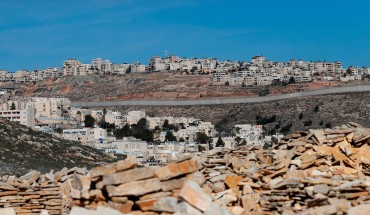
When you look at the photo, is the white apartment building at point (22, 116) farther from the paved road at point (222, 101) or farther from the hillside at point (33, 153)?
the hillside at point (33, 153)

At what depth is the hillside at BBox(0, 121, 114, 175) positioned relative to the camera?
82.3ft

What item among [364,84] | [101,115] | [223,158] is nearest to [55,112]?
[101,115]

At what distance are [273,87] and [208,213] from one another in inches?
5294

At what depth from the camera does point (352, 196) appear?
9.25 metres

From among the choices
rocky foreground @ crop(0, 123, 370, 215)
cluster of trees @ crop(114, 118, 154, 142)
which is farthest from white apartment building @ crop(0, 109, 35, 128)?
rocky foreground @ crop(0, 123, 370, 215)

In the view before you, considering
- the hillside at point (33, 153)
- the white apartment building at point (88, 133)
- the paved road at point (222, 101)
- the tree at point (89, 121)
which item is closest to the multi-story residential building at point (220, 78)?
the paved road at point (222, 101)

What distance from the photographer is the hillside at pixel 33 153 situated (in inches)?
987

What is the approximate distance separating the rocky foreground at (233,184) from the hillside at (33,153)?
10.6 metres

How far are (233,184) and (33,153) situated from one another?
64.8 ft

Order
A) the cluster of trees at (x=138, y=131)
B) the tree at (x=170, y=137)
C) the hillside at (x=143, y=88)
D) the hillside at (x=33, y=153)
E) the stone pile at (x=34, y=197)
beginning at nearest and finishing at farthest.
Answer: the stone pile at (x=34, y=197)
the hillside at (x=33, y=153)
the tree at (x=170, y=137)
the cluster of trees at (x=138, y=131)
the hillside at (x=143, y=88)

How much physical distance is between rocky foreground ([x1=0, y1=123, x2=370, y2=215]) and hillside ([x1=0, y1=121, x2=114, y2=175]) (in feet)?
34.8

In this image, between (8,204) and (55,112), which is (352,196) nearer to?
(8,204)

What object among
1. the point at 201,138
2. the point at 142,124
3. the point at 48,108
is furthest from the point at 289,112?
the point at 48,108

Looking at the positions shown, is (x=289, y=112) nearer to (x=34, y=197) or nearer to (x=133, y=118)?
(x=133, y=118)
